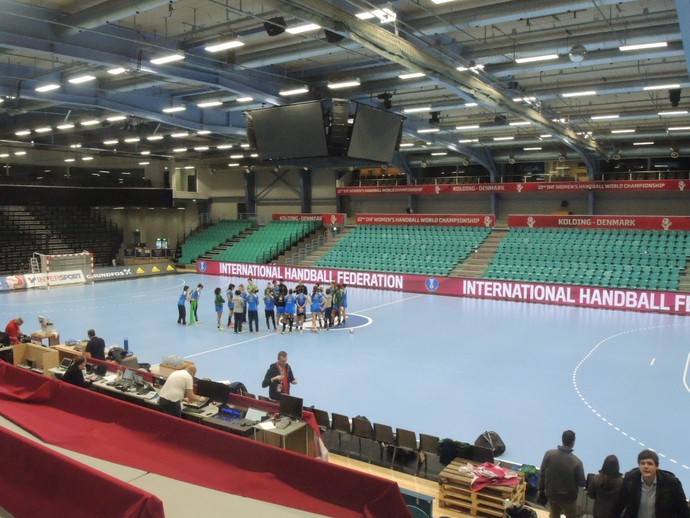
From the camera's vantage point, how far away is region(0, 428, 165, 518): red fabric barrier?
420 centimetres

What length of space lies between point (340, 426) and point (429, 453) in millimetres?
1513

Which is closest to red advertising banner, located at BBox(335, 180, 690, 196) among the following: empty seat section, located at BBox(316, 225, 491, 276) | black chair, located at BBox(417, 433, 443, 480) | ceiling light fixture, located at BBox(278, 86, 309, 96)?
empty seat section, located at BBox(316, 225, 491, 276)

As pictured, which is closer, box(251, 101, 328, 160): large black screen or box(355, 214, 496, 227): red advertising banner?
box(251, 101, 328, 160): large black screen

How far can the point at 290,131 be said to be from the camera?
14672 mm

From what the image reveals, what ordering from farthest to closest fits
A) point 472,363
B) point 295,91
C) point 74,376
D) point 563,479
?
point 295,91
point 472,363
point 74,376
point 563,479

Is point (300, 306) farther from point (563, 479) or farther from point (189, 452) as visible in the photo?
point (563, 479)

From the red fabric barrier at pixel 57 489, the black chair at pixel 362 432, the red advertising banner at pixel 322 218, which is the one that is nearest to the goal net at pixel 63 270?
the red advertising banner at pixel 322 218

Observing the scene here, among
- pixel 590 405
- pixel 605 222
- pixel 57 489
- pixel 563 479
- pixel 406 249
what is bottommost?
pixel 590 405

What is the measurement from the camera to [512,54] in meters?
15.7

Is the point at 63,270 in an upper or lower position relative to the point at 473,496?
upper

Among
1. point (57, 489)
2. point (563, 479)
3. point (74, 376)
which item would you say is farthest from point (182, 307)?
point (563, 479)

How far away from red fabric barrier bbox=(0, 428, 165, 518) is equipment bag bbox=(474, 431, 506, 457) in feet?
19.2

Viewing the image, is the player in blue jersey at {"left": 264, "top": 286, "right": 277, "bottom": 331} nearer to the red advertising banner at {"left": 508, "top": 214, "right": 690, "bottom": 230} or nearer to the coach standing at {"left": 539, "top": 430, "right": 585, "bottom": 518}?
the coach standing at {"left": 539, "top": 430, "right": 585, "bottom": 518}

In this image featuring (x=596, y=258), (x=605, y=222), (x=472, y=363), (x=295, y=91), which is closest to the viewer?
(x=472, y=363)
